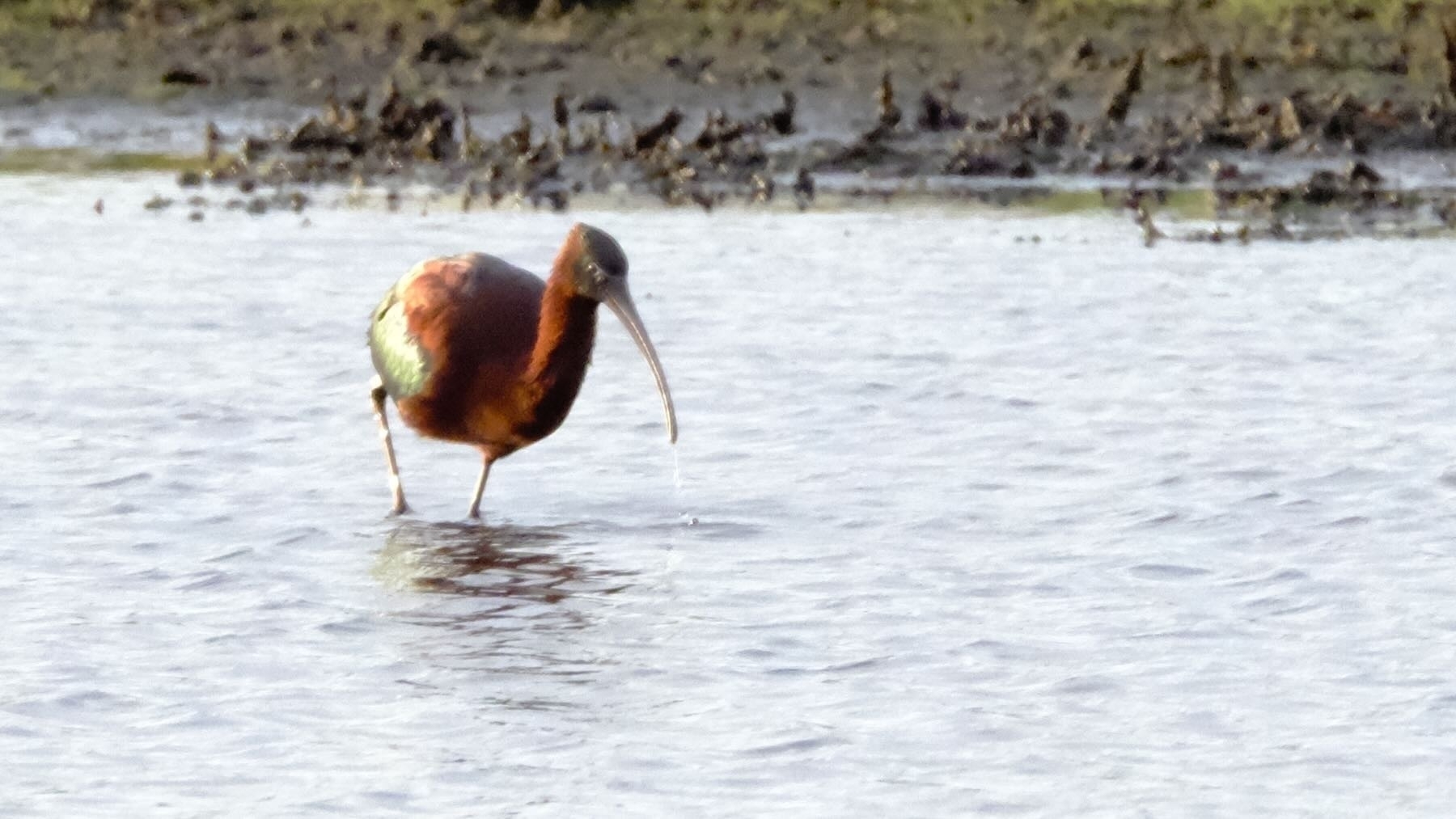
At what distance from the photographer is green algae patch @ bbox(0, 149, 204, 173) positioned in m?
19.2

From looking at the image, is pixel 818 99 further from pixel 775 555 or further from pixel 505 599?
pixel 505 599

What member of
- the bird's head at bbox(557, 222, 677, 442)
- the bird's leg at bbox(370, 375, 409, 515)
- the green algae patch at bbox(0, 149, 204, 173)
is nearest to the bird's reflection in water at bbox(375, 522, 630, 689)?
the bird's leg at bbox(370, 375, 409, 515)

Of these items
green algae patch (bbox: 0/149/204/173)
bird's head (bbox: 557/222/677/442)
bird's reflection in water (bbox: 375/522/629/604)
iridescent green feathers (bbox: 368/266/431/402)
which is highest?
bird's head (bbox: 557/222/677/442)

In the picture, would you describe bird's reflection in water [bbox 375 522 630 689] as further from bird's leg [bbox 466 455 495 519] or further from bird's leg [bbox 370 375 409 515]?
bird's leg [bbox 370 375 409 515]

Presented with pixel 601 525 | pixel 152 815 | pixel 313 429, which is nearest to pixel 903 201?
pixel 313 429

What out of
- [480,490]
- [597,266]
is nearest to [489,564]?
[480,490]

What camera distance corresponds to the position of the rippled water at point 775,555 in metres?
5.94

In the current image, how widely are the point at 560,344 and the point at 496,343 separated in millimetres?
333

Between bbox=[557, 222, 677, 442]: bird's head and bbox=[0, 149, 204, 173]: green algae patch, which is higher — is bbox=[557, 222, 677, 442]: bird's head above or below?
above

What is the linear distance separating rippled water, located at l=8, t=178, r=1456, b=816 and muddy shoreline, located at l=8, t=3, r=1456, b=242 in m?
3.08

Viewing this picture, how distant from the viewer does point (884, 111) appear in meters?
Result: 18.7

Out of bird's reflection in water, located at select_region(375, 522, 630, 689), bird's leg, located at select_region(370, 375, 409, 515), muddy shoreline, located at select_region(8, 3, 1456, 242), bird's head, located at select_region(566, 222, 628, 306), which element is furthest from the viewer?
muddy shoreline, located at select_region(8, 3, 1456, 242)

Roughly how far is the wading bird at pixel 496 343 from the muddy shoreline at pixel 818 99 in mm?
6827

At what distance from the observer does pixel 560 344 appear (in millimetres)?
8539
